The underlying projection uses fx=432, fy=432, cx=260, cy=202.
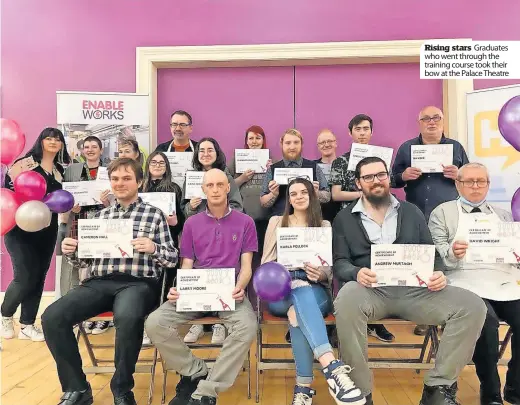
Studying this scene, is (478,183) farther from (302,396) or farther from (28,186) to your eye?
(28,186)

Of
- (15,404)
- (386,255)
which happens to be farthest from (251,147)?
(15,404)

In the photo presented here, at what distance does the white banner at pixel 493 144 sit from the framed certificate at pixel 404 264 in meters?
2.29

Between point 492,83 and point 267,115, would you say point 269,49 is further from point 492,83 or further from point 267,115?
point 492,83

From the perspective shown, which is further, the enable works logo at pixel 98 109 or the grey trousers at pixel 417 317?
the enable works logo at pixel 98 109

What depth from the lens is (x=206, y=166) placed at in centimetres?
356

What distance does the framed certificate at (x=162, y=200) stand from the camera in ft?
10.7

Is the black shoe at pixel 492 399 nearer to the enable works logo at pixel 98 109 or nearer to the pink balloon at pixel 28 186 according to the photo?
the pink balloon at pixel 28 186

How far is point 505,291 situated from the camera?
2564mm

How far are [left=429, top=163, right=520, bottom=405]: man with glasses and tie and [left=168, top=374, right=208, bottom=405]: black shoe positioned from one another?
1615mm

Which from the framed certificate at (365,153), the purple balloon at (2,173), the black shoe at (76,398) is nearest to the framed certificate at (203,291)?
the black shoe at (76,398)

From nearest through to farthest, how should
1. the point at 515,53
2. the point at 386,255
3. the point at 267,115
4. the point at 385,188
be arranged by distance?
the point at 386,255, the point at 385,188, the point at 515,53, the point at 267,115

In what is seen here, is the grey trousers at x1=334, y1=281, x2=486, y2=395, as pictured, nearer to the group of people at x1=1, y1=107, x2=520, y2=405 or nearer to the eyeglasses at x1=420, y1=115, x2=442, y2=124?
the group of people at x1=1, y1=107, x2=520, y2=405

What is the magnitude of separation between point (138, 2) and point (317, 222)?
3475 millimetres

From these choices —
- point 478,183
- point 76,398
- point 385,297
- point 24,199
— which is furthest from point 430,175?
point 24,199
